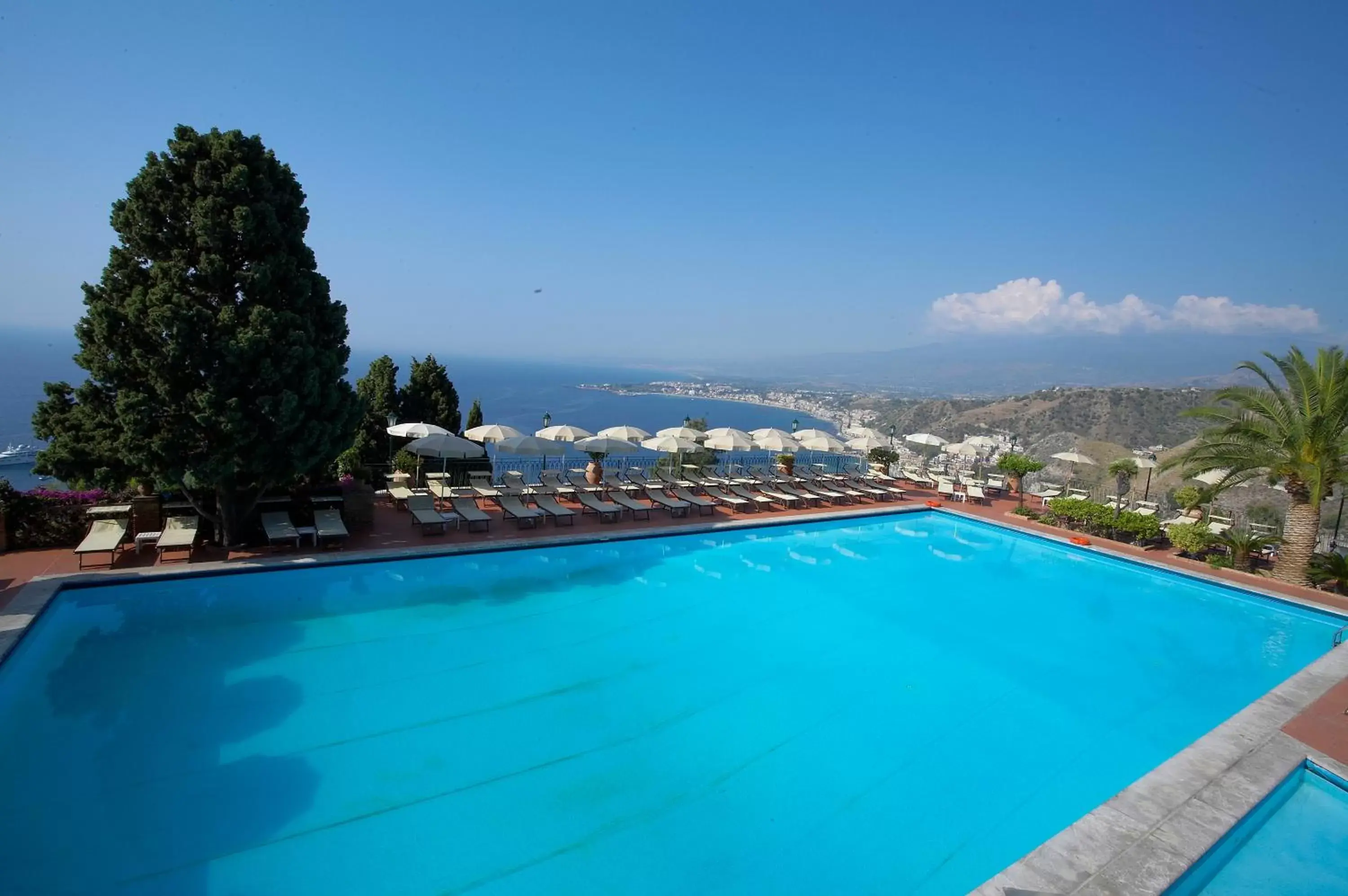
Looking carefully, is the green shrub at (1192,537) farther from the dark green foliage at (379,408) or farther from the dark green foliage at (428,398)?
the dark green foliage at (379,408)

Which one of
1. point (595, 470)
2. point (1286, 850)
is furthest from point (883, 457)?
point (1286, 850)

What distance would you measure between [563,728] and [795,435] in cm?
1176

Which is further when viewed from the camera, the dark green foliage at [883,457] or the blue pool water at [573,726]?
the dark green foliage at [883,457]

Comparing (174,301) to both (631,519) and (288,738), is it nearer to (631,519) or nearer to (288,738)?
(288,738)

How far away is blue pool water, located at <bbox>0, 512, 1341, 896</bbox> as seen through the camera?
4332 millimetres

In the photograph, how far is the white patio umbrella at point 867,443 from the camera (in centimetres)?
1894

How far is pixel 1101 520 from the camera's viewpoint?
1427 centimetres

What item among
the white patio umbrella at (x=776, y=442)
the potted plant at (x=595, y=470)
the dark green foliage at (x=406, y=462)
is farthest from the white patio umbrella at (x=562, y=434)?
the white patio umbrella at (x=776, y=442)

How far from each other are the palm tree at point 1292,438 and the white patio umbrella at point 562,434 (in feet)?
37.1

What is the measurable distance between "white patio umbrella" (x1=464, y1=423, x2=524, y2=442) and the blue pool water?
118 inches

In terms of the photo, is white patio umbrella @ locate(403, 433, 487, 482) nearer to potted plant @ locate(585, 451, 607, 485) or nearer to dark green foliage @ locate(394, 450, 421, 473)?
dark green foliage @ locate(394, 450, 421, 473)

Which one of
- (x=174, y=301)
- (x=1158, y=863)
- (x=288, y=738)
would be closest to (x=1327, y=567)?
(x=1158, y=863)

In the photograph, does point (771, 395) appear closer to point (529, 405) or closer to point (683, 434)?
point (529, 405)

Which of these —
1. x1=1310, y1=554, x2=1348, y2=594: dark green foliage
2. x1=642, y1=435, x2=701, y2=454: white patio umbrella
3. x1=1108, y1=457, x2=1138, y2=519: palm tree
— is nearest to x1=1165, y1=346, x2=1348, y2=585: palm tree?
x1=1310, y1=554, x2=1348, y2=594: dark green foliage
